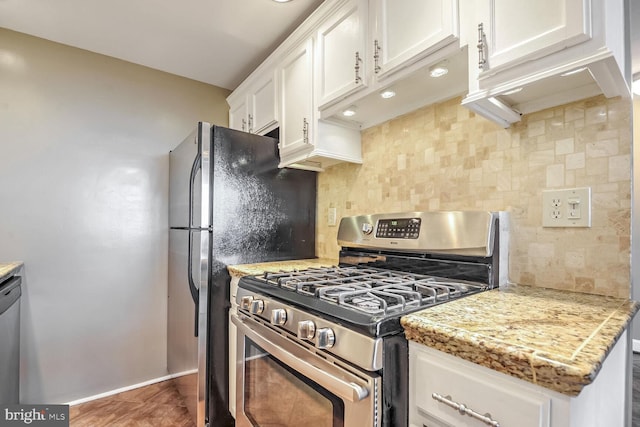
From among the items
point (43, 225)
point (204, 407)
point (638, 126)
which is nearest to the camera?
point (204, 407)

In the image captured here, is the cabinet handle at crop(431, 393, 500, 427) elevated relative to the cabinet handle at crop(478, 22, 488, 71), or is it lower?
lower

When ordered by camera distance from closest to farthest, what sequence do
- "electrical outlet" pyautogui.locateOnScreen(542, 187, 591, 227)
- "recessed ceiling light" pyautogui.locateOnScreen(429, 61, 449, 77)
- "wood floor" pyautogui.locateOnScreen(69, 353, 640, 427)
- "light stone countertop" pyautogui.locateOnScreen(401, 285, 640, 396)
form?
"light stone countertop" pyautogui.locateOnScreen(401, 285, 640, 396)
"electrical outlet" pyautogui.locateOnScreen(542, 187, 591, 227)
"recessed ceiling light" pyautogui.locateOnScreen(429, 61, 449, 77)
"wood floor" pyautogui.locateOnScreen(69, 353, 640, 427)

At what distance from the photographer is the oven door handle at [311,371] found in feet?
2.55

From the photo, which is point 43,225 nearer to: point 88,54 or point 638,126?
point 88,54

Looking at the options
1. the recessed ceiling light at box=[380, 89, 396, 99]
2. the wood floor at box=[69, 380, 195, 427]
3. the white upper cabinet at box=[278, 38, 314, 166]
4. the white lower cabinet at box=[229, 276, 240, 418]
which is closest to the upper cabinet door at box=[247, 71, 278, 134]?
the white upper cabinet at box=[278, 38, 314, 166]

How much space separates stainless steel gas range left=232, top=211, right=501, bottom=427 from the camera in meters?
0.77

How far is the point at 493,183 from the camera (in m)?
1.29

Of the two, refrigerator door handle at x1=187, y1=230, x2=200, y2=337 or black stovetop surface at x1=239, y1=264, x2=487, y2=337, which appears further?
refrigerator door handle at x1=187, y1=230, x2=200, y2=337

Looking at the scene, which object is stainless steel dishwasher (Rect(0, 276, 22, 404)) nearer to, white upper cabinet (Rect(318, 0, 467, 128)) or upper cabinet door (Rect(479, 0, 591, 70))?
white upper cabinet (Rect(318, 0, 467, 128))

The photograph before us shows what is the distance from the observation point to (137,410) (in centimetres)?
207

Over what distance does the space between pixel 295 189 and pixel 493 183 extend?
4.01ft

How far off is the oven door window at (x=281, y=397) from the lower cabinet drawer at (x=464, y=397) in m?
0.24

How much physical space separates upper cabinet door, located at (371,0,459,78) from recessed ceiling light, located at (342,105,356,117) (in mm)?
298

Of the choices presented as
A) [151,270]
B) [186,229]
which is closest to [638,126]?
[186,229]
